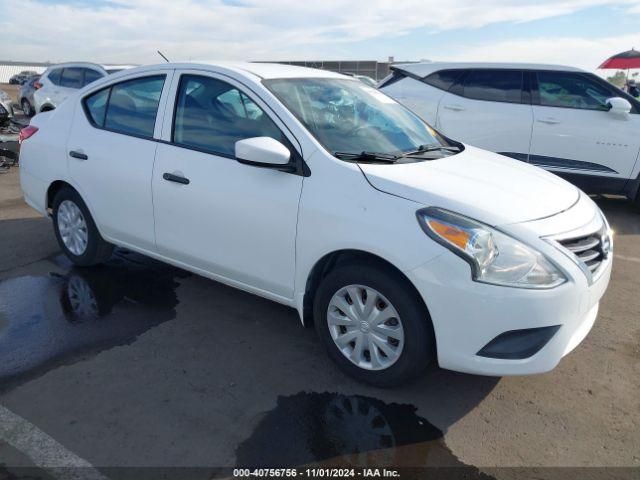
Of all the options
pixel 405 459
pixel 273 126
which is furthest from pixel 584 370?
pixel 273 126

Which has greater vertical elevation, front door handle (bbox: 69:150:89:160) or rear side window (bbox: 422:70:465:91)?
rear side window (bbox: 422:70:465:91)

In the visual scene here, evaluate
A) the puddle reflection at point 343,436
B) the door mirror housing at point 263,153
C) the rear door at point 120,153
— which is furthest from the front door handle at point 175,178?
the puddle reflection at point 343,436

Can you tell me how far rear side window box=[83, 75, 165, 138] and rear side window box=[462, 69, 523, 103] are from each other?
491 cm

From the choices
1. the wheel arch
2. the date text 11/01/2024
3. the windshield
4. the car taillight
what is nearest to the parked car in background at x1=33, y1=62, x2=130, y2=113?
the car taillight

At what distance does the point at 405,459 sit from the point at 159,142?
2.61 metres

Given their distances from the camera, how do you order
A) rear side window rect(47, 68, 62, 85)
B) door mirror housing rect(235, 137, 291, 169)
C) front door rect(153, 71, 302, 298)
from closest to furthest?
door mirror housing rect(235, 137, 291, 169)
front door rect(153, 71, 302, 298)
rear side window rect(47, 68, 62, 85)

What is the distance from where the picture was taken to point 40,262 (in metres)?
4.82

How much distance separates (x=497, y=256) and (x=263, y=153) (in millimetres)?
1365

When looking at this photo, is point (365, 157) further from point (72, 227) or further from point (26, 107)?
point (26, 107)

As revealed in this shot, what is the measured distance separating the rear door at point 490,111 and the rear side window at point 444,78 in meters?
0.08

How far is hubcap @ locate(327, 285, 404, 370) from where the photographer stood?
2.83m

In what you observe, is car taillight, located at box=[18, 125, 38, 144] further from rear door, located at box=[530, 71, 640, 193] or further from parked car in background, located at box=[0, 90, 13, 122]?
parked car in background, located at box=[0, 90, 13, 122]

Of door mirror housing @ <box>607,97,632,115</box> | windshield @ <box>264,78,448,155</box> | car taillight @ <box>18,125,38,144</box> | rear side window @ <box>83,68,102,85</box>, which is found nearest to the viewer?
windshield @ <box>264,78,448,155</box>

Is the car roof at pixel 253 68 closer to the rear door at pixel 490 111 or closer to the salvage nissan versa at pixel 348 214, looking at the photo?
the salvage nissan versa at pixel 348 214
